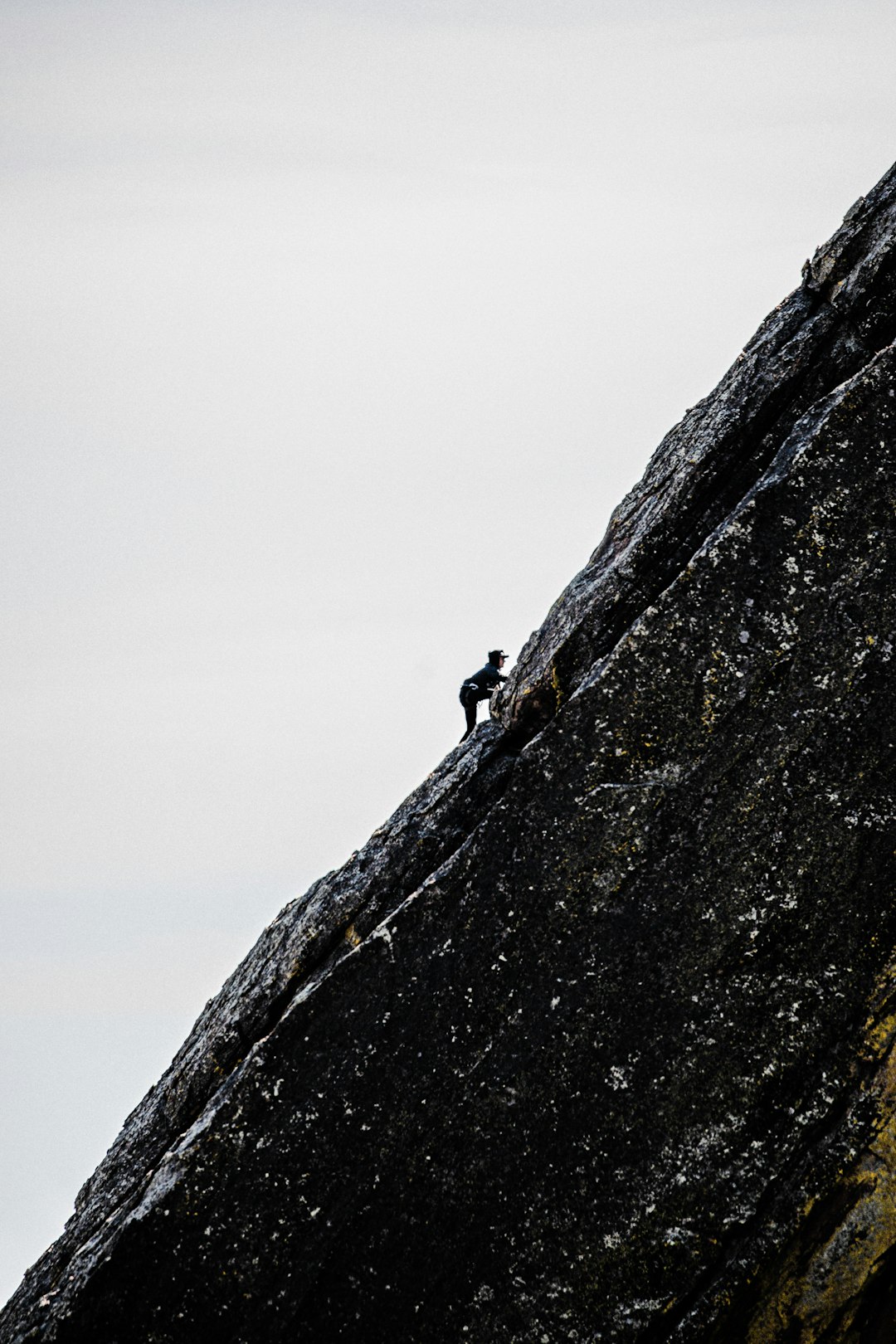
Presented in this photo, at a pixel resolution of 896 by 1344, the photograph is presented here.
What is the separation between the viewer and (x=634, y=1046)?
1004cm

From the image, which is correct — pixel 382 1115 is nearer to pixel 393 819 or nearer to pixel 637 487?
pixel 393 819

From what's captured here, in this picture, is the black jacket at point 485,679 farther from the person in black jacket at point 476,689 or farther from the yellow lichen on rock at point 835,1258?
the yellow lichen on rock at point 835,1258

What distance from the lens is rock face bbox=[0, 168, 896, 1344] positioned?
9.80 meters

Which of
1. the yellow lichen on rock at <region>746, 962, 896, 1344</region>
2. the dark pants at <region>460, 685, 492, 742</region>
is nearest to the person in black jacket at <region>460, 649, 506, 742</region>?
the dark pants at <region>460, 685, 492, 742</region>

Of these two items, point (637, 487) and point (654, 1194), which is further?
point (637, 487)

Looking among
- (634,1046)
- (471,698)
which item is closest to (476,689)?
(471,698)

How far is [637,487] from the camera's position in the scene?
13.3 m

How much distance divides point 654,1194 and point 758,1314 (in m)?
1.40

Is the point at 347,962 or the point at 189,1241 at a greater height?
the point at 347,962

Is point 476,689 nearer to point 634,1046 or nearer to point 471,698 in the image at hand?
point 471,698

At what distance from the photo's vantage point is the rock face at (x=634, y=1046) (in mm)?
9797

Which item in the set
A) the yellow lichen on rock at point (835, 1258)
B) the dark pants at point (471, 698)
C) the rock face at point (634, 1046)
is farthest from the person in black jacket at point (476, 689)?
the yellow lichen on rock at point (835, 1258)

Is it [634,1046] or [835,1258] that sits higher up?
[634,1046]

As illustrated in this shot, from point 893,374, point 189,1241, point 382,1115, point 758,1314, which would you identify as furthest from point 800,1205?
point 893,374
